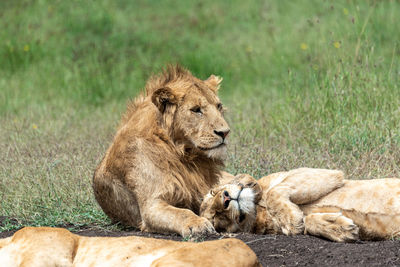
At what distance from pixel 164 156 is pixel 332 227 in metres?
1.34

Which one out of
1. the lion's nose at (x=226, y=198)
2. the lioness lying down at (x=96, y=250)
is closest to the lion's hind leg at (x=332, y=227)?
the lion's nose at (x=226, y=198)

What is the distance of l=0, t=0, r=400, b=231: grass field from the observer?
618 centimetres

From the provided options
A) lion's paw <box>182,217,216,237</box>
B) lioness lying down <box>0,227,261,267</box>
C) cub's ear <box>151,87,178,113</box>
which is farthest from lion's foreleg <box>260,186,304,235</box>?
lioness lying down <box>0,227,261,267</box>

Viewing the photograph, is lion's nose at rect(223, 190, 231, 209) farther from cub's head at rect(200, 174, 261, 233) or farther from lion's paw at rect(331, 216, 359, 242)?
lion's paw at rect(331, 216, 359, 242)

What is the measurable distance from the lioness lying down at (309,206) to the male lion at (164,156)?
298mm

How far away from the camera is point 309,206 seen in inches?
183

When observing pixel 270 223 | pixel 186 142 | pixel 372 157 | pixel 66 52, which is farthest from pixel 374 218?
pixel 66 52

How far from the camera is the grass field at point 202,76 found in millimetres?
6176

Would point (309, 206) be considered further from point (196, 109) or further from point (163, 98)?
point (163, 98)

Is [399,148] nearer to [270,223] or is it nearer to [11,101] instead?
[270,223]

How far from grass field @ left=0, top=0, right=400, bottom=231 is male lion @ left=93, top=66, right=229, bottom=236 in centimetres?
43

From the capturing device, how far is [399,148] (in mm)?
6320

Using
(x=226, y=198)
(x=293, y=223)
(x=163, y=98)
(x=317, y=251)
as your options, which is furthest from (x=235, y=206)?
(x=163, y=98)

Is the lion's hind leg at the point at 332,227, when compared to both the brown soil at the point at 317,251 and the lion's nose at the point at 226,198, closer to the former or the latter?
the brown soil at the point at 317,251
